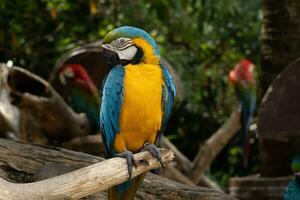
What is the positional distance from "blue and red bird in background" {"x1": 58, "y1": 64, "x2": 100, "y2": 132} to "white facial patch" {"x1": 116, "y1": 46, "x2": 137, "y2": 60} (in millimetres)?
1819

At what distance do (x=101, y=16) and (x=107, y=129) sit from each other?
373cm

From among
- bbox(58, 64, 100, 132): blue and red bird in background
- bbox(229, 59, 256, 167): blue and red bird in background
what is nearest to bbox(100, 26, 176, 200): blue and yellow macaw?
bbox(58, 64, 100, 132): blue and red bird in background

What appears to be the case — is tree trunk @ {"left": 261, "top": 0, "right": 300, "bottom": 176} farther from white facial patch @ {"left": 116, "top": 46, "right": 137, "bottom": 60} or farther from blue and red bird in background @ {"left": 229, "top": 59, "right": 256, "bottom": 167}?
white facial patch @ {"left": 116, "top": 46, "right": 137, "bottom": 60}

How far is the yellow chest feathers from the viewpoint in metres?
1.84

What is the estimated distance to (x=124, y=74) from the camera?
6.05 ft

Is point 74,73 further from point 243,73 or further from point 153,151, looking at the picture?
point 153,151

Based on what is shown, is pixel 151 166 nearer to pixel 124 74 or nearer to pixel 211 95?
pixel 124 74

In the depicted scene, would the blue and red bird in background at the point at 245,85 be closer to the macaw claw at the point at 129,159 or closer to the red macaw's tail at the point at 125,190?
the red macaw's tail at the point at 125,190

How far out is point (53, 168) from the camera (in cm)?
233

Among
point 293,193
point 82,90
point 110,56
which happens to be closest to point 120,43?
point 110,56

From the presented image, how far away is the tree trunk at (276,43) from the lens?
334 centimetres

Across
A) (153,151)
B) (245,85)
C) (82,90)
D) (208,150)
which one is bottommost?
(208,150)

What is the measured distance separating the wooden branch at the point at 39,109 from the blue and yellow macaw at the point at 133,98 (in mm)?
1413

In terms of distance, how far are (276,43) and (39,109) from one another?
1.26 meters
